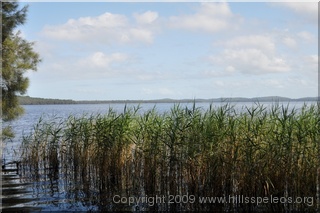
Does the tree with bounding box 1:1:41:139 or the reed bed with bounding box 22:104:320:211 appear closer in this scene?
the reed bed with bounding box 22:104:320:211

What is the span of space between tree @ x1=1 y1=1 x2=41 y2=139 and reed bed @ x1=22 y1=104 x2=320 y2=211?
5467 mm

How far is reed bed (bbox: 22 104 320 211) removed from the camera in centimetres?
701

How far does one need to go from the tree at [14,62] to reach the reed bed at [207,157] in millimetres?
5467

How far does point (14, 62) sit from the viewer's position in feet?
44.5

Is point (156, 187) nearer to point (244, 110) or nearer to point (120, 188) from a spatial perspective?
point (120, 188)

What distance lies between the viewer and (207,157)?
7.39 meters

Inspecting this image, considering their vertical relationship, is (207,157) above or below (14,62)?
below

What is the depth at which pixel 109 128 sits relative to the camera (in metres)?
9.39

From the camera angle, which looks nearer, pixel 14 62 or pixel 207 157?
pixel 207 157

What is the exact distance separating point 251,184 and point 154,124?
8.39 feet

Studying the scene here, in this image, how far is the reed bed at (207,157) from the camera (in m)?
7.01

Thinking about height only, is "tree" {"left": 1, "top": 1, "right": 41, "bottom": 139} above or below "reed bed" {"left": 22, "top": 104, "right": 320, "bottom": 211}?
above

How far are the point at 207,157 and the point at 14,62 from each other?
Answer: 29.2 ft

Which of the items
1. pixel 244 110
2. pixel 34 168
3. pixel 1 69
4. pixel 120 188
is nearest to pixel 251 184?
pixel 244 110
